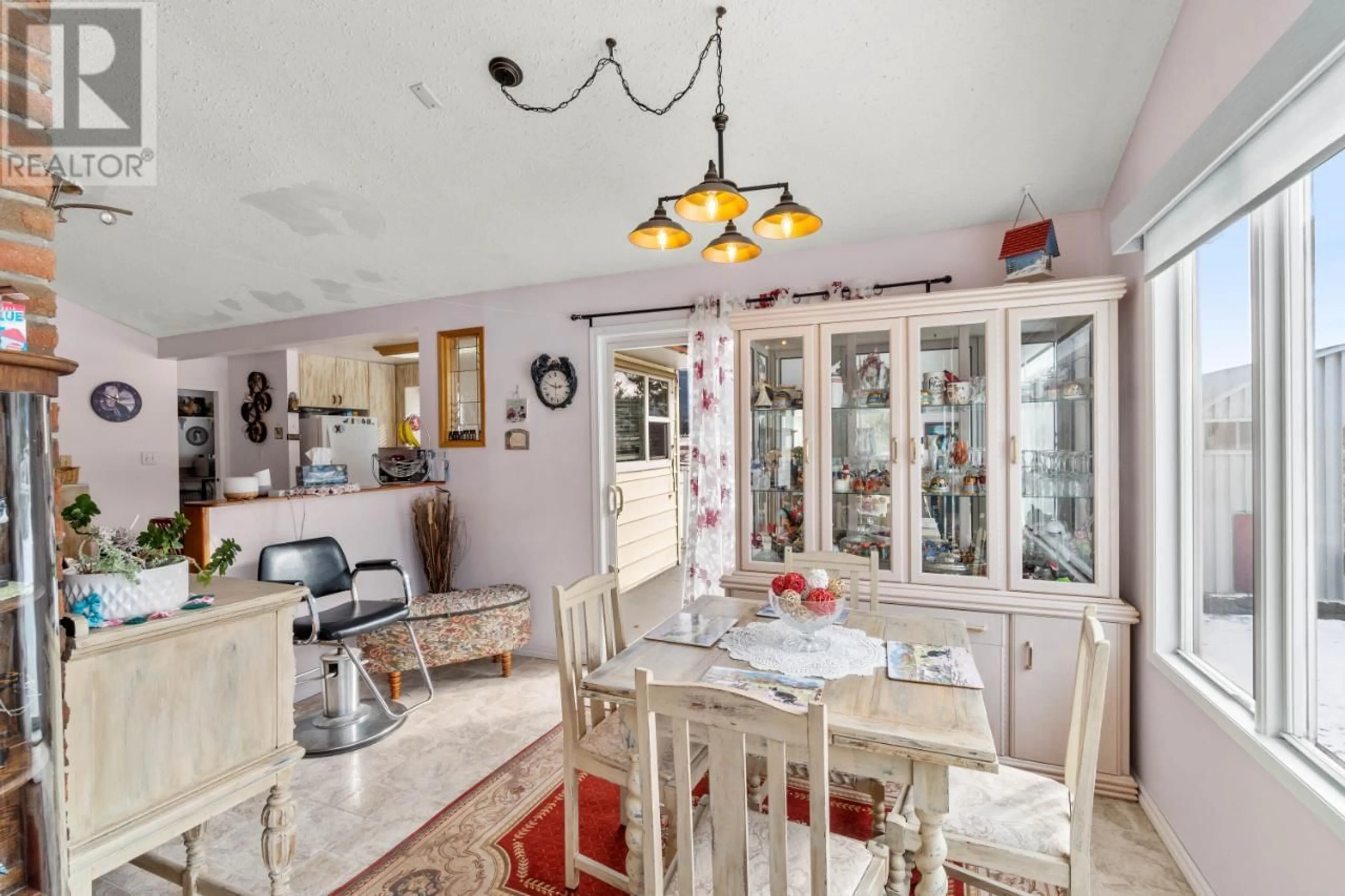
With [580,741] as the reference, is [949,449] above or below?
above

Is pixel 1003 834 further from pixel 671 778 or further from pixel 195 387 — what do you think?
pixel 195 387

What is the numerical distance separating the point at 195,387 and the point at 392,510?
3619 millimetres

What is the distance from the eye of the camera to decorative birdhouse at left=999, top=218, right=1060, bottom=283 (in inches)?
100.0

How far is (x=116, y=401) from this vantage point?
4.93 metres

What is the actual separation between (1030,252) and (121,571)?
10.3 feet

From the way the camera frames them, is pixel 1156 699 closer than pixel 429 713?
Yes

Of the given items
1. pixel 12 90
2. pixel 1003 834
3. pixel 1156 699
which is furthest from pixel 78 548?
pixel 1156 699

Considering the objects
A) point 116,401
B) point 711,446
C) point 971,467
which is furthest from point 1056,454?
point 116,401

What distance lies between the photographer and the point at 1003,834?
57.7 inches

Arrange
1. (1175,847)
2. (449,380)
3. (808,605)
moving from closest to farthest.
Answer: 1. (808,605)
2. (1175,847)
3. (449,380)

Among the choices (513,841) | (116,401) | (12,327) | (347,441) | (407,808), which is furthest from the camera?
(347,441)

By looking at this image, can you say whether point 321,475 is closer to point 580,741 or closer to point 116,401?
point 116,401

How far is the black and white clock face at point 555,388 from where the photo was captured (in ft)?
12.6

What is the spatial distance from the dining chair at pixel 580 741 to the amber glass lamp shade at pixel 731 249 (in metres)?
1.15
